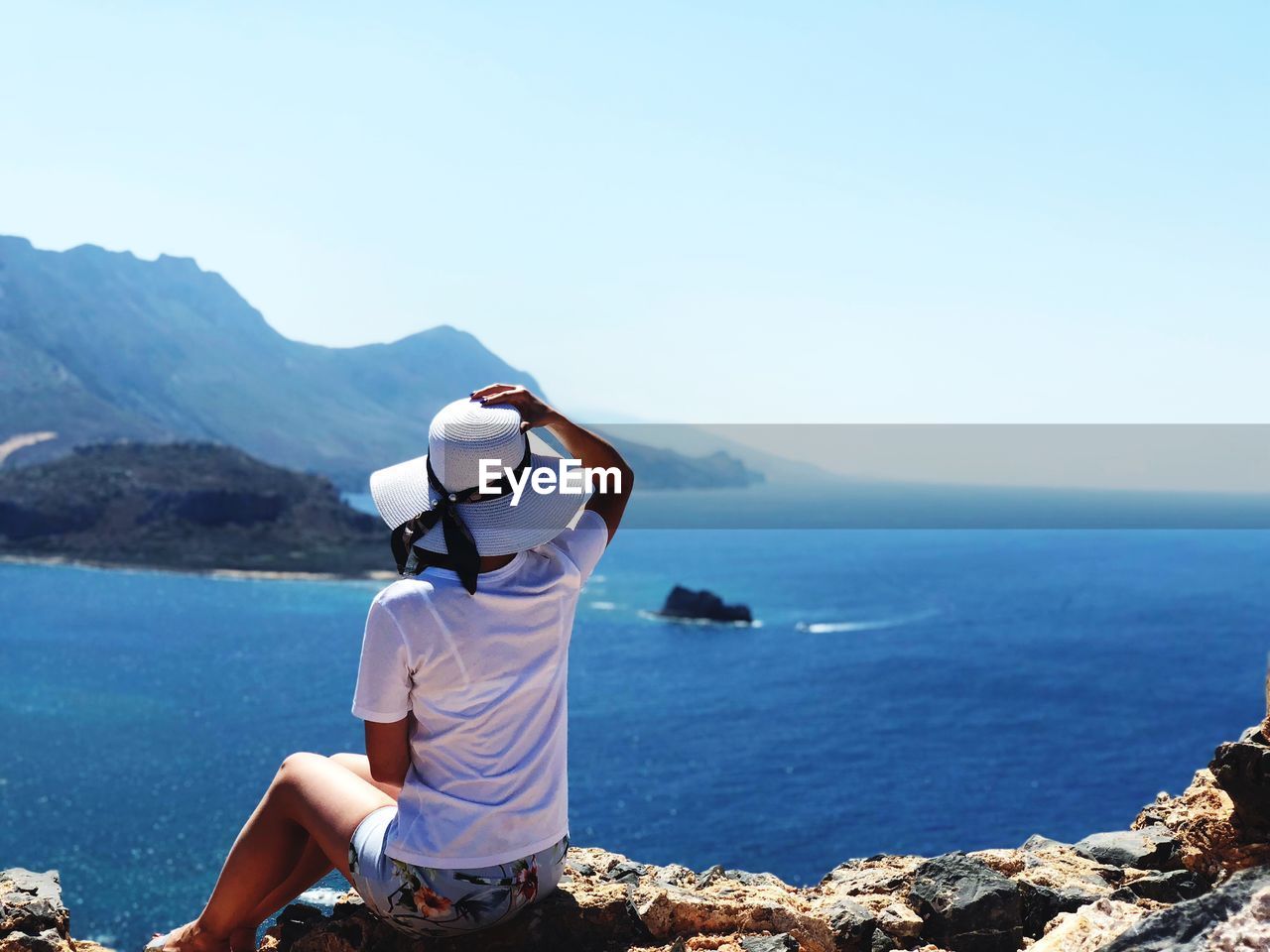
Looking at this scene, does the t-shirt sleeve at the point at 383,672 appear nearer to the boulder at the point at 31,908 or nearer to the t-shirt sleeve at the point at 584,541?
the t-shirt sleeve at the point at 584,541

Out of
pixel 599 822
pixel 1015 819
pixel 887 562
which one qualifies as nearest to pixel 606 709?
pixel 599 822

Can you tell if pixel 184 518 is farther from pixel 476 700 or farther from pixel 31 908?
pixel 476 700

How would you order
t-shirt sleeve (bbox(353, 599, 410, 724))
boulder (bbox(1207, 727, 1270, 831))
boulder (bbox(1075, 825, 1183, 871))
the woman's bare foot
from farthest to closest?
boulder (bbox(1075, 825, 1183, 871)) → boulder (bbox(1207, 727, 1270, 831)) → the woman's bare foot → t-shirt sleeve (bbox(353, 599, 410, 724))

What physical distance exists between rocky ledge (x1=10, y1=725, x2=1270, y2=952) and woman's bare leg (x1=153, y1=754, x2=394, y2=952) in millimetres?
275

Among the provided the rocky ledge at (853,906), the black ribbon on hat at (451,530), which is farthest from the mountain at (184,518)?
the black ribbon on hat at (451,530)

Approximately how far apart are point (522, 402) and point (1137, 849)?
3.03 metres

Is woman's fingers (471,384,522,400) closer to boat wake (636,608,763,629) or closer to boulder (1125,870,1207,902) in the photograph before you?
boulder (1125,870,1207,902)

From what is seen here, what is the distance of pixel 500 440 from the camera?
3129 mm

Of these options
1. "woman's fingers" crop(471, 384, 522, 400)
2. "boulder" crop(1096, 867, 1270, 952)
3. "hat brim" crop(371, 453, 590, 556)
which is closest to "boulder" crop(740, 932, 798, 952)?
"boulder" crop(1096, 867, 1270, 952)

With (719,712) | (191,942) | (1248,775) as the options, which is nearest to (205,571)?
(719,712)

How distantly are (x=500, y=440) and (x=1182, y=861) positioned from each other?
291cm

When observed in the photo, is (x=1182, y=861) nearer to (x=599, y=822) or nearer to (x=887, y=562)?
(x=599, y=822)

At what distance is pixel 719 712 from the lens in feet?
197

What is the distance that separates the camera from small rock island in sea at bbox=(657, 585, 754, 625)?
279 ft
